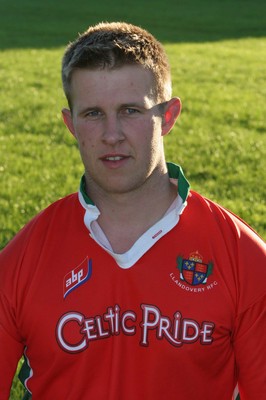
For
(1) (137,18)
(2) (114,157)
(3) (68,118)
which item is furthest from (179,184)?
(1) (137,18)

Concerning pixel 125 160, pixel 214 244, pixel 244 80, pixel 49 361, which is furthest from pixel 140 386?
pixel 244 80

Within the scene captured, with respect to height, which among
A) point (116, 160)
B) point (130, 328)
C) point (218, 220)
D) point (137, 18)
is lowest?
point (130, 328)

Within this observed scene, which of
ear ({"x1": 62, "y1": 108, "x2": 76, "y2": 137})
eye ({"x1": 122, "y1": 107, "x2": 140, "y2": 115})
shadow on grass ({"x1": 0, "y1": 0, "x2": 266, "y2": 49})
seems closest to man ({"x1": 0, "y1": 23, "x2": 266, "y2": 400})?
eye ({"x1": 122, "y1": 107, "x2": 140, "y2": 115})

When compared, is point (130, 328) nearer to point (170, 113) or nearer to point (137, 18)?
point (170, 113)

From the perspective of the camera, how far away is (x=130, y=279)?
3111 mm

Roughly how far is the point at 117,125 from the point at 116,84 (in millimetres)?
150

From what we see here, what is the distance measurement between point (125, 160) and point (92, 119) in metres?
0.20

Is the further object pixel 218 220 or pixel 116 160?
pixel 218 220

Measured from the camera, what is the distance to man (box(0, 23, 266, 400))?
3072mm

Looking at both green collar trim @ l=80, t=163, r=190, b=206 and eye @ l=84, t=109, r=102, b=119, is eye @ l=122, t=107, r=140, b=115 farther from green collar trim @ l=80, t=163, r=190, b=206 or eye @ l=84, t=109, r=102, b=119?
green collar trim @ l=80, t=163, r=190, b=206

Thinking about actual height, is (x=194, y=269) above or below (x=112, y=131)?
below

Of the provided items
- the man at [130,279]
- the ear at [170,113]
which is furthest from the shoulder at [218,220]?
the ear at [170,113]

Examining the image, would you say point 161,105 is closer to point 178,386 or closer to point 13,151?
point 178,386

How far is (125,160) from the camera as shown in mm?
3100
